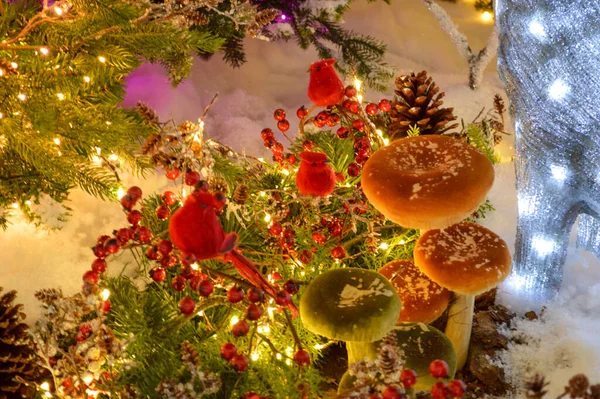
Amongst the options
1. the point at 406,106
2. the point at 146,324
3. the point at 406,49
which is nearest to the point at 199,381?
the point at 146,324

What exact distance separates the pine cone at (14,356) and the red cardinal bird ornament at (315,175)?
0.47 metres

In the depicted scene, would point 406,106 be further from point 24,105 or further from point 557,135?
point 24,105

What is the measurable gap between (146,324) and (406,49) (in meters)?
1.32

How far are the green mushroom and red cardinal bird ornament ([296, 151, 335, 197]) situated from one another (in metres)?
0.23

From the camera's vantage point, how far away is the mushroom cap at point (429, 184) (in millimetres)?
740

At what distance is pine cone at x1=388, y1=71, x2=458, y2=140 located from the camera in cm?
119

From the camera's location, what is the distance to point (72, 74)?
0.84 meters

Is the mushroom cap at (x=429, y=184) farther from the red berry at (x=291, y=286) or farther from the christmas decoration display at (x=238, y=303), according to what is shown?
the red berry at (x=291, y=286)

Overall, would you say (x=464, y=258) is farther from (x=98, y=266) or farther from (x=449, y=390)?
(x=98, y=266)

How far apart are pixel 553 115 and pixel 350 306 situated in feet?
1.38

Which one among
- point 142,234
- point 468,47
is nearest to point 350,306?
point 142,234

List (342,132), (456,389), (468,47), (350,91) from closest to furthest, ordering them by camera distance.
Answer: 1. (456,389)
2. (350,91)
3. (342,132)
4. (468,47)

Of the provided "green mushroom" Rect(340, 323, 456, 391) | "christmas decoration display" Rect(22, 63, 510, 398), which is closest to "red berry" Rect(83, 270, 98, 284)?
"christmas decoration display" Rect(22, 63, 510, 398)

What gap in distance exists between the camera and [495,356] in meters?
0.97
